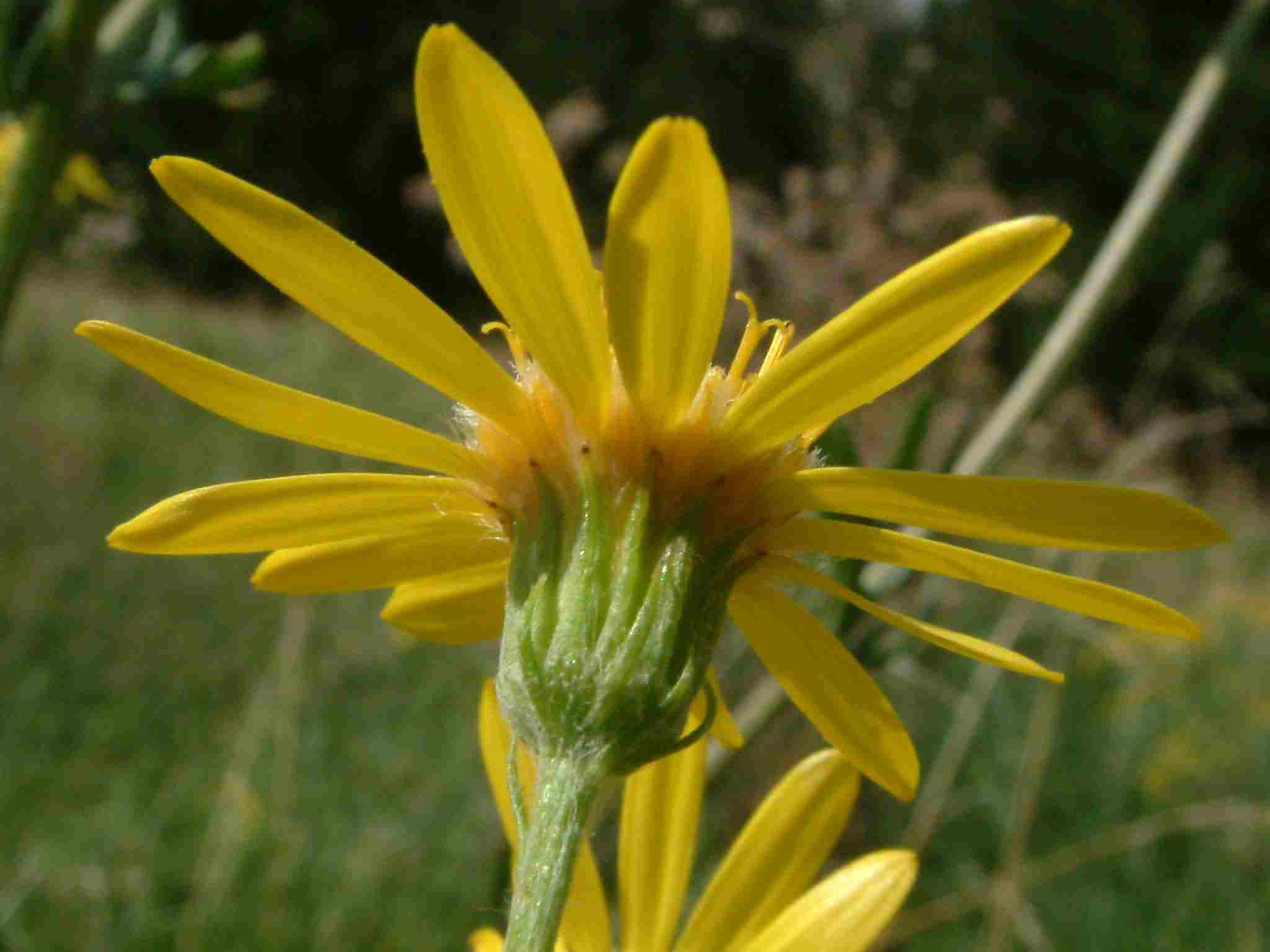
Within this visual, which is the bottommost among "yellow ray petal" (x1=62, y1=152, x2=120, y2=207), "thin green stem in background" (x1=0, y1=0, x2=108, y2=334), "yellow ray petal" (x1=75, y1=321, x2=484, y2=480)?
"yellow ray petal" (x1=75, y1=321, x2=484, y2=480)

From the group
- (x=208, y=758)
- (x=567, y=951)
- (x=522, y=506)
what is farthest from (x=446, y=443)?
(x=208, y=758)

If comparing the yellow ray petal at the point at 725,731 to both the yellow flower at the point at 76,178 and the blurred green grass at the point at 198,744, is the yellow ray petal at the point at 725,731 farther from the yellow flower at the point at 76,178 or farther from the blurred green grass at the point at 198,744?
the yellow flower at the point at 76,178

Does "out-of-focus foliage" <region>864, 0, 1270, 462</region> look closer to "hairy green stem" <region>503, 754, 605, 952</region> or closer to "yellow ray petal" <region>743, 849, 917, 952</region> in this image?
"yellow ray petal" <region>743, 849, 917, 952</region>

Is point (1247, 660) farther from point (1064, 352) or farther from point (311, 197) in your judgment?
point (311, 197)

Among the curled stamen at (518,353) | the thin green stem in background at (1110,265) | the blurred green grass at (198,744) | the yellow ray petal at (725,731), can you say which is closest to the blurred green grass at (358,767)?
the blurred green grass at (198,744)

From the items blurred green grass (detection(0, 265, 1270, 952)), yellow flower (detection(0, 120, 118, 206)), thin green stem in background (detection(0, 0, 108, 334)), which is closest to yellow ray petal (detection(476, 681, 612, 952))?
blurred green grass (detection(0, 265, 1270, 952))

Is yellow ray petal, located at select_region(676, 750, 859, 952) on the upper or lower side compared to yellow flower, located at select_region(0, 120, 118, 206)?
lower
